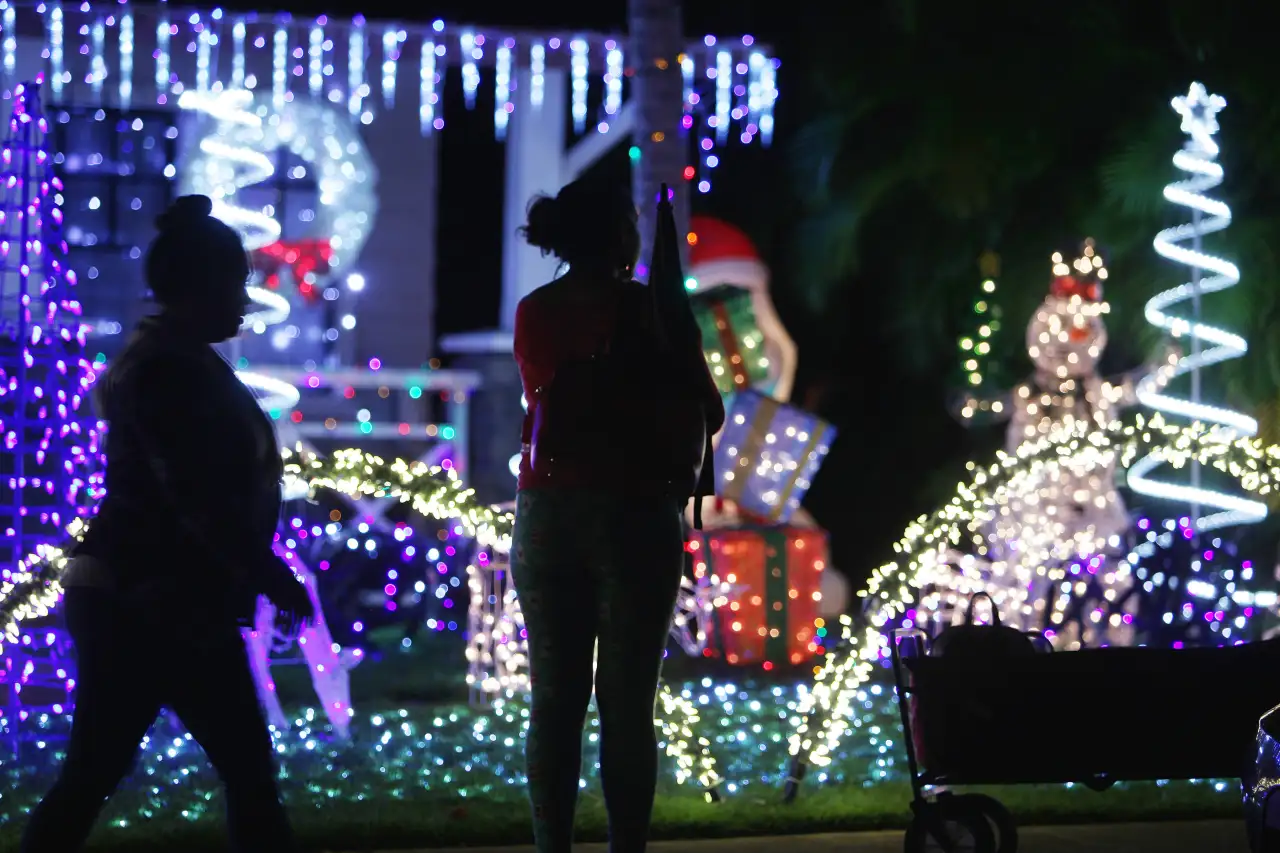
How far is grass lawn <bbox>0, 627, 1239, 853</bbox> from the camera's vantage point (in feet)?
17.9

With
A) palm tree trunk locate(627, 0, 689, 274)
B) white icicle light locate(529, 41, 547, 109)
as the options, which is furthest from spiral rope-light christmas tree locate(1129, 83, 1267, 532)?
white icicle light locate(529, 41, 547, 109)

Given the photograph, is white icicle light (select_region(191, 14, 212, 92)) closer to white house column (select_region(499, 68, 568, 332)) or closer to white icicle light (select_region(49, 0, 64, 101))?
white icicle light (select_region(49, 0, 64, 101))

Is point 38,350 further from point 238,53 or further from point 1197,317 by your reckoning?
point 238,53

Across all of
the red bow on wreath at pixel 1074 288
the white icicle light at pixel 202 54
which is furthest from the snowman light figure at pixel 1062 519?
the white icicle light at pixel 202 54

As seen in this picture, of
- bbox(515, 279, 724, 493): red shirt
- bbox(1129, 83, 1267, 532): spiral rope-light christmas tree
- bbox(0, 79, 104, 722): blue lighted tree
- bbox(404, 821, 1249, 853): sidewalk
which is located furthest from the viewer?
bbox(1129, 83, 1267, 532): spiral rope-light christmas tree

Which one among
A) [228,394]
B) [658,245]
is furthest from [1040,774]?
[228,394]

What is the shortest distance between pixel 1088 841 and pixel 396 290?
9343 mm

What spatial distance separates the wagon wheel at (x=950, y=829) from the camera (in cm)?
475

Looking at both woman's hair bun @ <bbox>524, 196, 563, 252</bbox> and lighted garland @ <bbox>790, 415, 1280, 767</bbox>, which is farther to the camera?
lighted garland @ <bbox>790, 415, 1280, 767</bbox>

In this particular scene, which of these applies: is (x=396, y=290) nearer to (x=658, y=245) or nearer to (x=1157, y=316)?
(x=1157, y=316)

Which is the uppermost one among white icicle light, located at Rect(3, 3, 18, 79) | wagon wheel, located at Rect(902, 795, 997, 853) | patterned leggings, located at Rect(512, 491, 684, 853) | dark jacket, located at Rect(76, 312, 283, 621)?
white icicle light, located at Rect(3, 3, 18, 79)

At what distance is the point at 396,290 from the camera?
13789 millimetres

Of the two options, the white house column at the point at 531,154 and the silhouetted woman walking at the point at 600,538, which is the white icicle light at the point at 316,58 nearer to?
the white house column at the point at 531,154

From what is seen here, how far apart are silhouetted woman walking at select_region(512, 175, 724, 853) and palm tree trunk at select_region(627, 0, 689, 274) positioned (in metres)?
4.55
